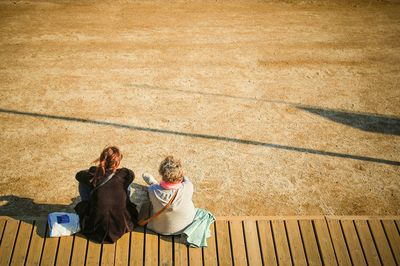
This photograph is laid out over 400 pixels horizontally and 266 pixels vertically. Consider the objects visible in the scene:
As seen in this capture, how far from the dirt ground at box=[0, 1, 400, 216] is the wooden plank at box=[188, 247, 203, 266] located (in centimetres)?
135

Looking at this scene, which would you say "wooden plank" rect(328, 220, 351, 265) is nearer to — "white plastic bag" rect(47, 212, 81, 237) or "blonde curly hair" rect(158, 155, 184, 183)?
"blonde curly hair" rect(158, 155, 184, 183)

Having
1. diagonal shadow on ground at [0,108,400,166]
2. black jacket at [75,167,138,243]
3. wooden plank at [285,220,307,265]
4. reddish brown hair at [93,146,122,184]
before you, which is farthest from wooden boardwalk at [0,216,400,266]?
diagonal shadow on ground at [0,108,400,166]

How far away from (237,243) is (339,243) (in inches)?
68.7

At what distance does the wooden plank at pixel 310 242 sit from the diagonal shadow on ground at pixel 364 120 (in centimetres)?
426

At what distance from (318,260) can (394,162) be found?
404 cm

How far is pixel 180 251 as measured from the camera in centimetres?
482

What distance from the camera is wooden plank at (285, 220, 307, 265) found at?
4.89 meters

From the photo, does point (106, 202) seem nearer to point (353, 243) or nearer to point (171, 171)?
point (171, 171)

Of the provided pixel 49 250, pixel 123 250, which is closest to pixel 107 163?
pixel 123 250

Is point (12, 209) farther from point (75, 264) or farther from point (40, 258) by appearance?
point (75, 264)

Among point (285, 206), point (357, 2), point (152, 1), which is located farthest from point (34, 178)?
point (357, 2)

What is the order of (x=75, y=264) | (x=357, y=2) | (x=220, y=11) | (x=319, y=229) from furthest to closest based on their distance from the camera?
(x=357, y=2) < (x=220, y=11) < (x=319, y=229) < (x=75, y=264)

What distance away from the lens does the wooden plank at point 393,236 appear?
5.06 meters

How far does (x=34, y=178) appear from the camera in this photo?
21.7ft
